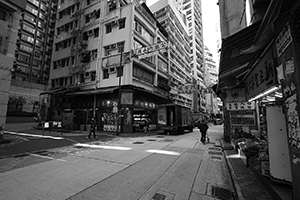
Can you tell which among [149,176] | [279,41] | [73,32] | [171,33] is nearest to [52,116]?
[73,32]

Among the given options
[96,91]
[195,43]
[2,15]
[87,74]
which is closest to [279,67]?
[2,15]

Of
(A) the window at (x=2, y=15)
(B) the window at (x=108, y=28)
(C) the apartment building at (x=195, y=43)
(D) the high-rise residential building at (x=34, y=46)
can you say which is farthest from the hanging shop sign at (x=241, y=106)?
(C) the apartment building at (x=195, y=43)

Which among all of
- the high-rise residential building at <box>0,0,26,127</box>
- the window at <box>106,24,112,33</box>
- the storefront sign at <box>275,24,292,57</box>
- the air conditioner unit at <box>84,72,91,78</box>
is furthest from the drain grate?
the window at <box>106,24,112,33</box>

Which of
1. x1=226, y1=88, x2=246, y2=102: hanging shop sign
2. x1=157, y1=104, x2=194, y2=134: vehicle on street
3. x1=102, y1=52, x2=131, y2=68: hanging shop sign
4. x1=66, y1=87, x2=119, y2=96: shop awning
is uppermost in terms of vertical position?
x1=102, y1=52, x2=131, y2=68: hanging shop sign

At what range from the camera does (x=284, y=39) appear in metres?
2.94

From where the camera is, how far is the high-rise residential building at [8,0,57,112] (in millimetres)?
36103

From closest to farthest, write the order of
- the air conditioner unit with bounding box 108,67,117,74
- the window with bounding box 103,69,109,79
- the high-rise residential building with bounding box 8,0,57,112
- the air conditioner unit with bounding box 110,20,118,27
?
the air conditioner unit with bounding box 108,67,117,74, the window with bounding box 103,69,109,79, the air conditioner unit with bounding box 110,20,118,27, the high-rise residential building with bounding box 8,0,57,112

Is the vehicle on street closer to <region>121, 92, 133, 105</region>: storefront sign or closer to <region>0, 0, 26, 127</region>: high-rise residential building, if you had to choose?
<region>121, 92, 133, 105</region>: storefront sign

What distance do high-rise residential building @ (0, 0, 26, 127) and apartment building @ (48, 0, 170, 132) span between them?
926cm

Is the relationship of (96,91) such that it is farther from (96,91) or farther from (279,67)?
(279,67)

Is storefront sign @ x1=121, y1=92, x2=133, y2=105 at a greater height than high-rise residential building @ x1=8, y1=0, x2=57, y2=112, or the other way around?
high-rise residential building @ x1=8, y1=0, x2=57, y2=112

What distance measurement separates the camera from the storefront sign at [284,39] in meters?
2.77

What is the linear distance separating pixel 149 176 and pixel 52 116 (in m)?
27.5

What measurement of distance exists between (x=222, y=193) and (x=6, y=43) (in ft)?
49.1
